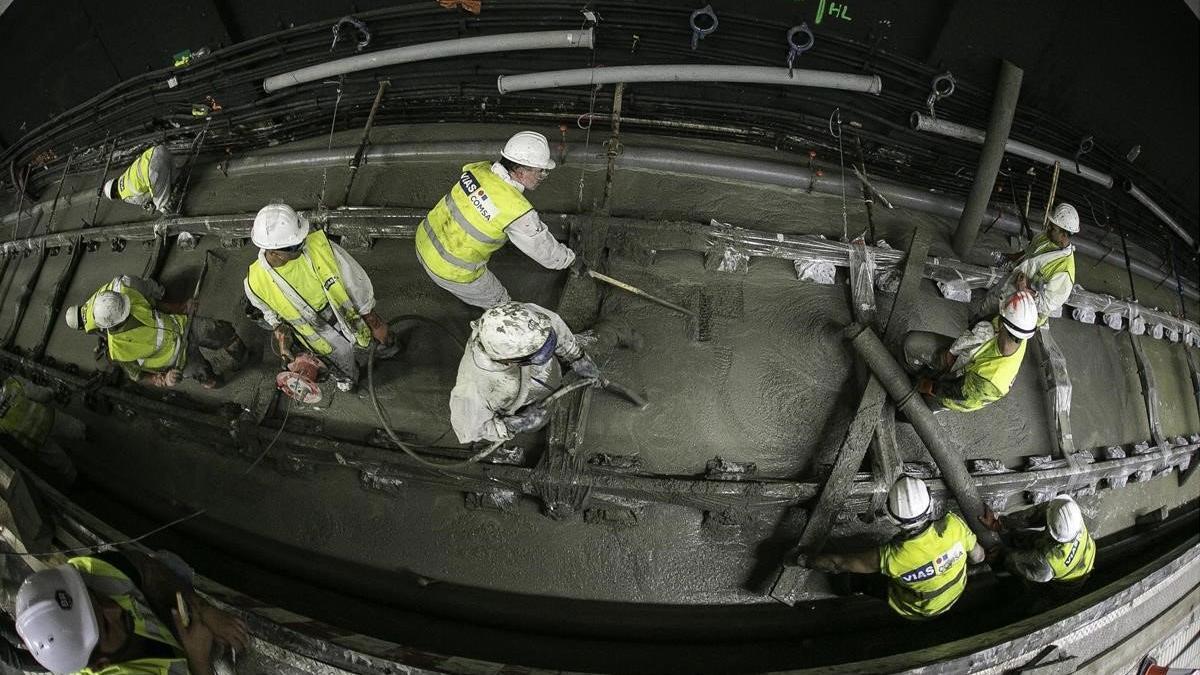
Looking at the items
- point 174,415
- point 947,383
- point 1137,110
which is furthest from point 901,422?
point 174,415

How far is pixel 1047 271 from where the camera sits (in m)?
4.21

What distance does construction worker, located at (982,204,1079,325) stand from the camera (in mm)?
4094

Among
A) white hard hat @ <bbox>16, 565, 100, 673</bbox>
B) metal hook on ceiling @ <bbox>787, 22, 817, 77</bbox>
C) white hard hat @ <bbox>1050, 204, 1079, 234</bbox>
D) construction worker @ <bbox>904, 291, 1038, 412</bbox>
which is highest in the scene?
metal hook on ceiling @ <bbox>787, 22, 817, 77</bbox>

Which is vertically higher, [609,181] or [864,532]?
[609,181]

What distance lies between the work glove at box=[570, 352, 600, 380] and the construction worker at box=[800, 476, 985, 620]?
2.03m

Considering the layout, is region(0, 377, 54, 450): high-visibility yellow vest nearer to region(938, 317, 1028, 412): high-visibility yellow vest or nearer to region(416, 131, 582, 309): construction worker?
region(416, 131, 582, 309): construction worker

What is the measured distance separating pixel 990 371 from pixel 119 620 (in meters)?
5.58

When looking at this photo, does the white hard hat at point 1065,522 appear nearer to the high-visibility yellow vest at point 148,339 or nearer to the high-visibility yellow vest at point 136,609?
the high-visibility yellow vest at point 136,609

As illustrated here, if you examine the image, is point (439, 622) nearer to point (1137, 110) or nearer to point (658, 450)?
point (658, 450)

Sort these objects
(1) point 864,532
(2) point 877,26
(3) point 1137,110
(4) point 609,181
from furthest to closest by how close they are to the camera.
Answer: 1. (3) point 1137,110
2. (2) point 877,26
3. (4) point 609,181
4. (1) point 864,532

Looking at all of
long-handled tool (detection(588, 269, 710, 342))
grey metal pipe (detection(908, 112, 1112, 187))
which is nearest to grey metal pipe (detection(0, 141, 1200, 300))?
grey metal pipe (detection(908, 112, 1112, 187))

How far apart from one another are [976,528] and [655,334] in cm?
275

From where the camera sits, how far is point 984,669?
11.7 ft

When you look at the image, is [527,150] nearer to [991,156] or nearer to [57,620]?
[57,620]
